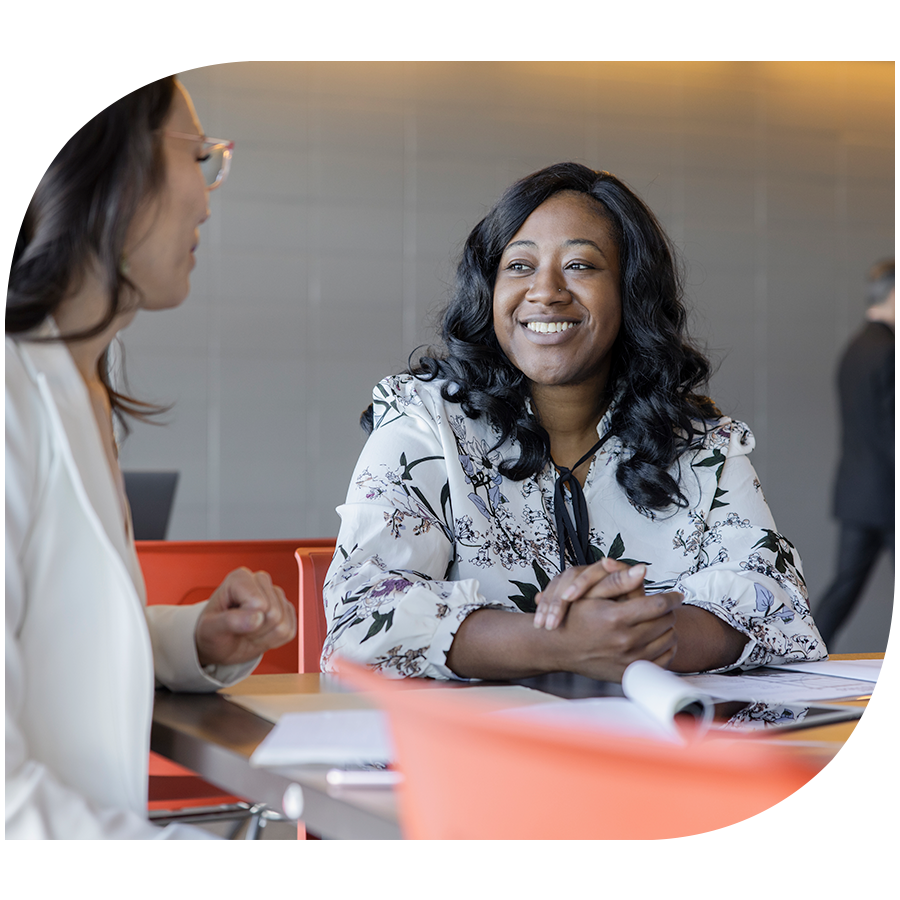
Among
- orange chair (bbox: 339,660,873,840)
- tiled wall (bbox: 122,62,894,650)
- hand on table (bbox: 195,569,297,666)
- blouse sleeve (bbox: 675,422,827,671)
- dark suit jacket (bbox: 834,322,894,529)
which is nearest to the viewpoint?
orange chair (bbox: 339,660,873,840)

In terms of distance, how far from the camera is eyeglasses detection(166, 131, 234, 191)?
1.08 metres

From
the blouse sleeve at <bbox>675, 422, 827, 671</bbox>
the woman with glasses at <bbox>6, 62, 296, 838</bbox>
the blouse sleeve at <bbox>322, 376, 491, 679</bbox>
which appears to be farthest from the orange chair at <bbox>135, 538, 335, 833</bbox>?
the woman with glasses at <bbox>6, 62, 296, 838</bbox>

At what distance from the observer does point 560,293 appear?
1.85 meters

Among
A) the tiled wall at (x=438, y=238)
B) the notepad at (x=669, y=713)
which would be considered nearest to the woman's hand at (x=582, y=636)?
the notepad at (x=669, y=713)

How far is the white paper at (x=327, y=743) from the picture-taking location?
35.7 inches

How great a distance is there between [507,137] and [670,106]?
960 mm

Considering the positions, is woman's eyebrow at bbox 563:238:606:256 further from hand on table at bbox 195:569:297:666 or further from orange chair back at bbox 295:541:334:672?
hand on table at bbox 195:569:297:666

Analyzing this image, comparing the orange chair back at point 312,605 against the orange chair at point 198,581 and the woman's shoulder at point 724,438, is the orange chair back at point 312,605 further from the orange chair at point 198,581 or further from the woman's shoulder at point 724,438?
the woman's shoulder at point 724,438

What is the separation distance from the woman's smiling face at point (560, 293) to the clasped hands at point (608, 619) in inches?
23.7

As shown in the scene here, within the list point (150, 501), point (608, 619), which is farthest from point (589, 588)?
point (150, 501)

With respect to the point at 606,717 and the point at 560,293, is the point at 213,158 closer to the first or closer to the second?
the point at 606,717

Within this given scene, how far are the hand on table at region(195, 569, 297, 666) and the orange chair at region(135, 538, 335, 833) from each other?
0.56 m

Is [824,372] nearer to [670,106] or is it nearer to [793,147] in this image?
[793,147]
